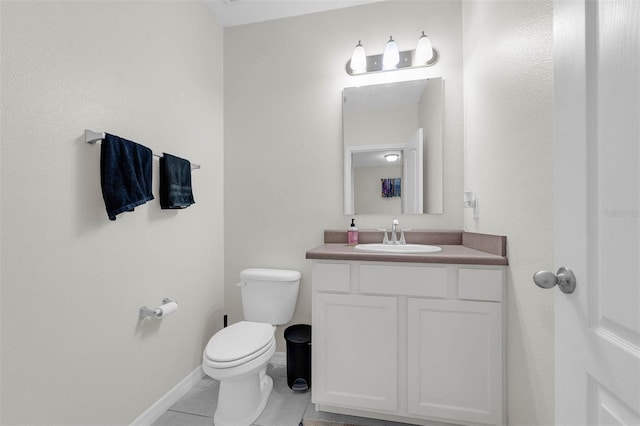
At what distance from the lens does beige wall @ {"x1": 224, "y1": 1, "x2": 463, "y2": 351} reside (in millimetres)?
1918

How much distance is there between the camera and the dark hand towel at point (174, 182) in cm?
158

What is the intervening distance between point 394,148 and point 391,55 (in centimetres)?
61

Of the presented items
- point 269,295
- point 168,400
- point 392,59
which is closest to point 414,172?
point 392,59

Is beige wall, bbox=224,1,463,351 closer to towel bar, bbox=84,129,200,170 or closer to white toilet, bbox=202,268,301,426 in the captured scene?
white toilet, bbox=202,268,301,426

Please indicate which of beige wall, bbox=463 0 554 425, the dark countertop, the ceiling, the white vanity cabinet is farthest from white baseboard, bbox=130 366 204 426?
the ceiling

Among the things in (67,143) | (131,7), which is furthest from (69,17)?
(67,143)

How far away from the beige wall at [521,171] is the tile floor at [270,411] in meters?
0.78

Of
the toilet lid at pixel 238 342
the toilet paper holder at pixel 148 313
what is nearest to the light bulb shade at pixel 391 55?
the toilet lid at pixel 238 342

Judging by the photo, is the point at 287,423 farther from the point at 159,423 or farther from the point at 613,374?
the point at 613,374

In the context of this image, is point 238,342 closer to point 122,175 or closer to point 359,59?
point 122,175

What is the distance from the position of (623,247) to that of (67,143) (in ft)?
5.66

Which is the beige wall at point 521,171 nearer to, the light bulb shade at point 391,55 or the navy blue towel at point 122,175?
the light bulb shade at point 391,55

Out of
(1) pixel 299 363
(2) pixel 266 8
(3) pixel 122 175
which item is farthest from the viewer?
(2) pixel 266 8

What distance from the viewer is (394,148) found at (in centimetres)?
197
